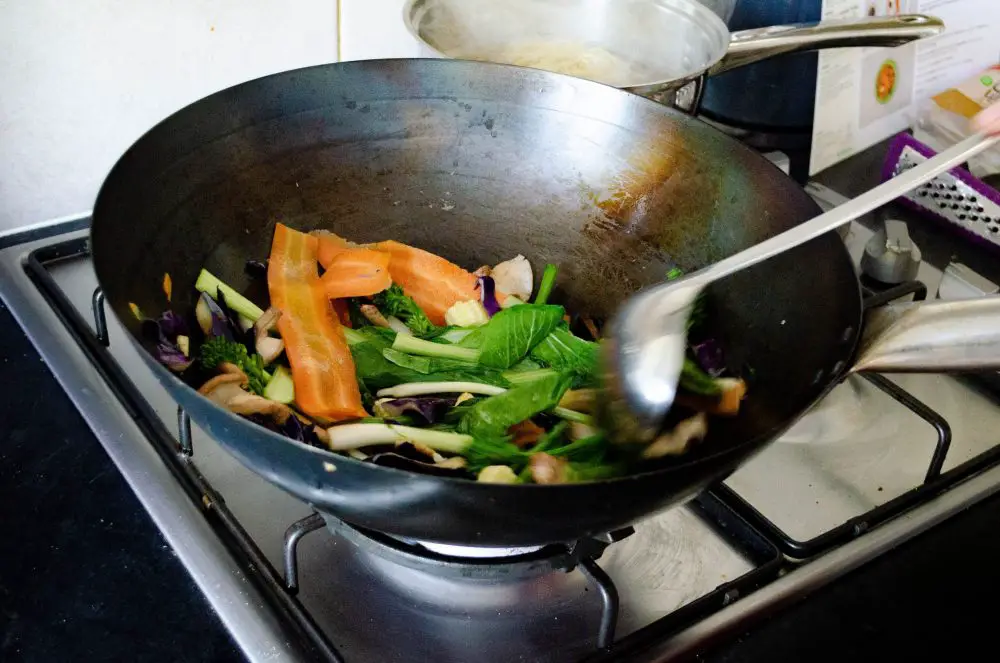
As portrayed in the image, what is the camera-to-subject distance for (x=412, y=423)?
80cm

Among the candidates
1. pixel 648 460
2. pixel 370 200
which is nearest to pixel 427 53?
pixel 370 200

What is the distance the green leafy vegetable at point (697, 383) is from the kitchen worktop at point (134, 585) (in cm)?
20

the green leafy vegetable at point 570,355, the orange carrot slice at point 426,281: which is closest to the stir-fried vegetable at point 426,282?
the orange carrot slice at point 426,281

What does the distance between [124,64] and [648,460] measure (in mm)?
769

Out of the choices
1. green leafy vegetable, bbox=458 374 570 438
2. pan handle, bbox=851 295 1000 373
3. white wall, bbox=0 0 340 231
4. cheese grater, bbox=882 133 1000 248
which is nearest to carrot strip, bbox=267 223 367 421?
green leafy vegetable, bbox=458 374 570 438

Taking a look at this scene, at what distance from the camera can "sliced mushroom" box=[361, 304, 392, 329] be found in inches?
35.8

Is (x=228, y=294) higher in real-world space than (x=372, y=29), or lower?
lower

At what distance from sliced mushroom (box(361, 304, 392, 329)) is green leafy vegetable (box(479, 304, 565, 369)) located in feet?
0.35

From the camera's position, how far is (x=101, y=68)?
1.03 meters

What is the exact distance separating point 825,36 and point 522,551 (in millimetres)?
693

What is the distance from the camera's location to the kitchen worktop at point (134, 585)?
67cm

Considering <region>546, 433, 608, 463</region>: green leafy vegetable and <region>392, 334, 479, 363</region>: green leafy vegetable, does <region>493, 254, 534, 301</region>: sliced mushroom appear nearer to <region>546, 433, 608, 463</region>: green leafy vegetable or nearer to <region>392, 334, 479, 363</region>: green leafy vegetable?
<region>392, 334, 479, 363</region>: green leafy vegetable

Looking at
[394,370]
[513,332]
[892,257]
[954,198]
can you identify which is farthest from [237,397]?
[954,198]

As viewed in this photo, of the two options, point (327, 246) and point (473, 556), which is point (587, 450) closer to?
point (473, 556)
